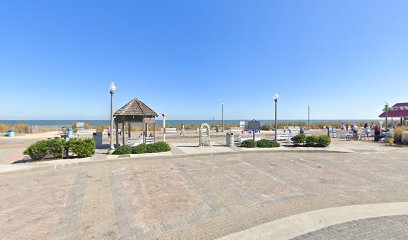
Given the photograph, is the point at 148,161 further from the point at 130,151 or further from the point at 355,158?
the point at 355,158

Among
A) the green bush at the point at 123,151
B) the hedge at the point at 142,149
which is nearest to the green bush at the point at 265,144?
the hedge at the point at 142,149

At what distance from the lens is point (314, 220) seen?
15.9 ft

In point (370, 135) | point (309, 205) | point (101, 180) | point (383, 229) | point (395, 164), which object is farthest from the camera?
point (370, 135)

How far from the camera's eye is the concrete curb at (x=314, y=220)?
4.29 meters

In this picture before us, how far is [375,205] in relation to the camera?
571 cm

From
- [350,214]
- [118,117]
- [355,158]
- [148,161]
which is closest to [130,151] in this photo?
[148,161]

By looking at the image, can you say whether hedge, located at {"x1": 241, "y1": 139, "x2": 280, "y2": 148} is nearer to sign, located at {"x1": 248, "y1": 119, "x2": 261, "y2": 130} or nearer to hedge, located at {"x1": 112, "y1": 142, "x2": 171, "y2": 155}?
sign, located at {"x1": 248, "y1": 119, "x2": 261, "y2": 130}

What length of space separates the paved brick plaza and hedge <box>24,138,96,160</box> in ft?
5.71

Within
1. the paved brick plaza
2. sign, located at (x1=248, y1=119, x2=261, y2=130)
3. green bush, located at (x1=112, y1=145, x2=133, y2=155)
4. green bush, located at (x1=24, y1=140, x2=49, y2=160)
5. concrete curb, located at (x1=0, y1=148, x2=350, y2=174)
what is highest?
sign, located at (x1=248, y1=119, x2=261, y2=130)

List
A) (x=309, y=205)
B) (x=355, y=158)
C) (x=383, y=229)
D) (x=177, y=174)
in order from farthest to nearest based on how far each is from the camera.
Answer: (x=355, y=158), (x=177, y=174), (x=309, y=205), (x=383, y=229)

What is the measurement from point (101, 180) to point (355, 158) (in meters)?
13.3

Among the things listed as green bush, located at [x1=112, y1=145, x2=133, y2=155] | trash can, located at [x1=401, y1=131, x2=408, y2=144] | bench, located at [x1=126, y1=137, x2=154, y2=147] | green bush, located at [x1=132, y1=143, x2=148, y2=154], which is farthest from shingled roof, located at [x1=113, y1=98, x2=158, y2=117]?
trash can, located at [x1=401, y1=131, x2=408, y2=144]

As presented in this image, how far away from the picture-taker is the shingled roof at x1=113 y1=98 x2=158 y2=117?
15.6 meters

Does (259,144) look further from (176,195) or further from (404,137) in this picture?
(404,137)
